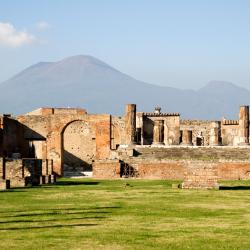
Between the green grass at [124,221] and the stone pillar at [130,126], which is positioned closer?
the green grass at [124,221]

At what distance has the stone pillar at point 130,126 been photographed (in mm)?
41969

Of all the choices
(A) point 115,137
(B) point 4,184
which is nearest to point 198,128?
(A) point 115,137

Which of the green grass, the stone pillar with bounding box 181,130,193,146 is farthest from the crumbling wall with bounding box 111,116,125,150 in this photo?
the green grass

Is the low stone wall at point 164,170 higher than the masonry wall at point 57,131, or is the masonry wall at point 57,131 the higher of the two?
the masonry wall at point 57,131

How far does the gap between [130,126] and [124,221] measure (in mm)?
28126

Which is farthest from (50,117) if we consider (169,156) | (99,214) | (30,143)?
(99,214)

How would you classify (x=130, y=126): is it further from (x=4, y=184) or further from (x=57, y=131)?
(x=4, y=184)

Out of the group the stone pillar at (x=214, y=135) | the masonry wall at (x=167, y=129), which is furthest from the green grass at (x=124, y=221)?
the masonry wall at (x=167, y=129)

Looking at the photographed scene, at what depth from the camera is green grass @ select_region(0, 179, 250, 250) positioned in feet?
38.1

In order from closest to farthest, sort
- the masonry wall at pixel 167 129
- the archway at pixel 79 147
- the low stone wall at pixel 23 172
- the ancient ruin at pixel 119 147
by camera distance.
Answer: the low stone wall at pixel 23 172, the ancient ruin at pixel 119 147, the archway at pixel 79 147, the masonry wall at pixel 167 129

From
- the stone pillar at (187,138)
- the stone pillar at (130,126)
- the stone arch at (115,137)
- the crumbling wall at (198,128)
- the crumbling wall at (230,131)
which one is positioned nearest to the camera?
the stone pillar at (130,126)

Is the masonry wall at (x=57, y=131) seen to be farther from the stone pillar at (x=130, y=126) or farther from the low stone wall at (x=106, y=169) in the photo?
the low stone wall at (x=106, y=169)

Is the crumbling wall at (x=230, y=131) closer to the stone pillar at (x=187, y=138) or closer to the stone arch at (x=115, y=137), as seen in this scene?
the stone pillar at (x=187, y=138)

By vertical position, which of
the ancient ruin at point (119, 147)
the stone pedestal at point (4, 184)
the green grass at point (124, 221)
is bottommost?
the green grass at point (124, 221)
